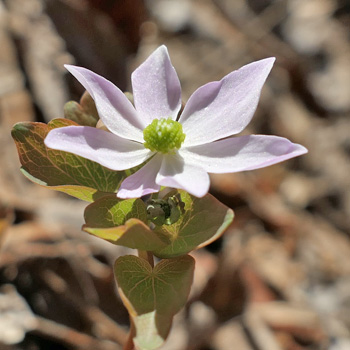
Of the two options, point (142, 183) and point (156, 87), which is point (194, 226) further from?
point (156, 87)

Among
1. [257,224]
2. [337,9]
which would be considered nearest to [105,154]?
[257,224]

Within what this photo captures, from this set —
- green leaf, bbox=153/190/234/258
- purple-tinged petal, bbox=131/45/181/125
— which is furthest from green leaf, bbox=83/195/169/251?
purple-tinged petal, bbox=131/45/181/125

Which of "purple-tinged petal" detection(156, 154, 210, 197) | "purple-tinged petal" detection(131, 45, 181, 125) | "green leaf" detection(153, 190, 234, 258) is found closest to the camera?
"purple-tinged petal" detection(156, 154, 210, 197)

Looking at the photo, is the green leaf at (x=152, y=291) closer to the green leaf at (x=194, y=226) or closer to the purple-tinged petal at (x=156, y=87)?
the green leaf at (x=194, y=226)

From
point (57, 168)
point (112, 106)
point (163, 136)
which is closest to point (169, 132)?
point (163, 136)

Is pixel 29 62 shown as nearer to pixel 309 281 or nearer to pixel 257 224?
pixel 257 224

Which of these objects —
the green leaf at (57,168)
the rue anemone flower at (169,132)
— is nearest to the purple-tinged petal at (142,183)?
the rue anemone flower at (169,132)

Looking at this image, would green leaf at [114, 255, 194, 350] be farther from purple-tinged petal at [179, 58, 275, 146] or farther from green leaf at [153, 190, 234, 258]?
purple-tinged petal at [179, 58, 275, 146]
